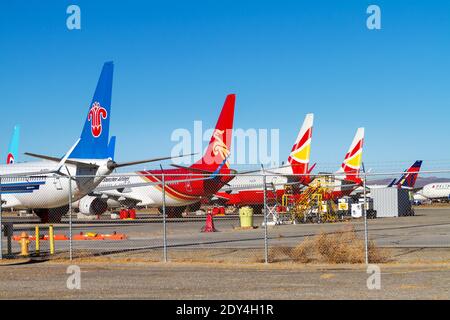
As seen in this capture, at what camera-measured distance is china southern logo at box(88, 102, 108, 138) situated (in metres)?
39.5

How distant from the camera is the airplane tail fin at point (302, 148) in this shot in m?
57.8

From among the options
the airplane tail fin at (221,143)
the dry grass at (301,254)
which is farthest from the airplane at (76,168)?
the dry grass at (301,254)

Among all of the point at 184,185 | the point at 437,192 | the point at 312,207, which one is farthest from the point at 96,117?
the point at 437,192

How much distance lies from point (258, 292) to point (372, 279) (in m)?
2.94

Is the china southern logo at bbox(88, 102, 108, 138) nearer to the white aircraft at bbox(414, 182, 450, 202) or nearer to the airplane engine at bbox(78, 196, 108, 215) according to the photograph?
the airplane engine at bbox(78, 196, 108, 215)

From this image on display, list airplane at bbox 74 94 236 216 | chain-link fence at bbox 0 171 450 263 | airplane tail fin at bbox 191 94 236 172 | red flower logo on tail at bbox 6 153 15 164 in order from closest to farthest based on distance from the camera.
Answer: chain-link fence at bbox 0 171 450 263 → airplane at bbox 74 94 236 216 → airplane tail fin at bbox 191 94 236 172 → red flower logo on tail at bbox 6 153 15 164

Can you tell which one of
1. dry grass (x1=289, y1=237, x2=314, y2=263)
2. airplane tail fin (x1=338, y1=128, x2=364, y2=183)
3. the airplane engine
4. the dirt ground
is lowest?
the dirt ground

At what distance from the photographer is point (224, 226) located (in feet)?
144

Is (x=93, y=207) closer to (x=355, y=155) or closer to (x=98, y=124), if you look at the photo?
(x=98, y=124)

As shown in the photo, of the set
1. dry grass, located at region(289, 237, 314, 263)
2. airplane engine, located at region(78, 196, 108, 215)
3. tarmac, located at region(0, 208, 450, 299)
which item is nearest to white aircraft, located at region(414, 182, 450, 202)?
airplane engine, located at region(78, 196, 108, 215)

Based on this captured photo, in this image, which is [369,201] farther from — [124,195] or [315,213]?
[124,195]

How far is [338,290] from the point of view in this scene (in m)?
14.6

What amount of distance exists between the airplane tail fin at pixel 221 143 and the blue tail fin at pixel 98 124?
12003 millimetres

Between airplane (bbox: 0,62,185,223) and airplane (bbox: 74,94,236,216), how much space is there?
388cm
